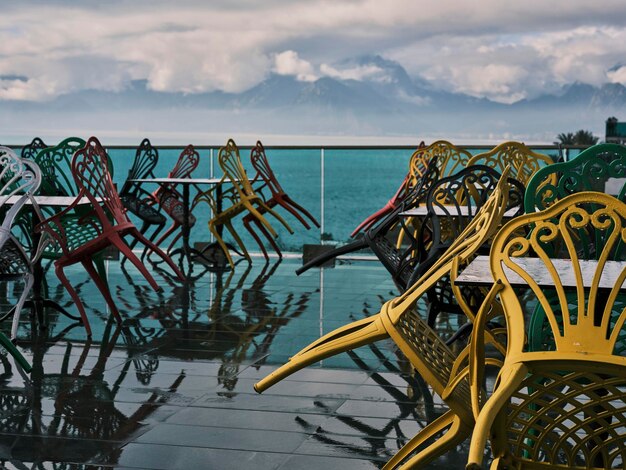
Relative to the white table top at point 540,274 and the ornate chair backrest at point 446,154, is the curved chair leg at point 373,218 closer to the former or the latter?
the ornate chair backrest at point 446,154

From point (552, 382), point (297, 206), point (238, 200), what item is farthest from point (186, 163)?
point (552, 382)

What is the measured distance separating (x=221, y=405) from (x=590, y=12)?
64.7 m

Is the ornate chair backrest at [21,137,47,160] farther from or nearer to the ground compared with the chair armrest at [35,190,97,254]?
farther from the ground

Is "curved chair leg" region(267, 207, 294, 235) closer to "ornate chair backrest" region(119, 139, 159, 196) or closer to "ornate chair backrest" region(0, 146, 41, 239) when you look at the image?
"ornate chair backrest" region(119, 139, 159, 196)

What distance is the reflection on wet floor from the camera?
10.3 feet

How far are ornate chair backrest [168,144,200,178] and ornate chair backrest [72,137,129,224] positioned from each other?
3.70 meters

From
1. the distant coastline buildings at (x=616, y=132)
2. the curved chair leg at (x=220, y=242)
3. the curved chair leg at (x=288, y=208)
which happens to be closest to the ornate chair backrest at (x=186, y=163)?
the curved chair leg at (x=220, y=242)

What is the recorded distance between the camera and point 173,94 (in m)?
71.6

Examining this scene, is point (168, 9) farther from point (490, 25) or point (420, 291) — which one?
point (420, 291)

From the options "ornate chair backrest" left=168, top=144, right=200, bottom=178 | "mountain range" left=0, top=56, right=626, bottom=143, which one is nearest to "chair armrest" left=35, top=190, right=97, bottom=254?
"ornate chair backrest" left=168, top=144, right=200, bottom=178

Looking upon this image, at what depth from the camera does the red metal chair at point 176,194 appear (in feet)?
30.3

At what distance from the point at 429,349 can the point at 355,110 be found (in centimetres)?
7087

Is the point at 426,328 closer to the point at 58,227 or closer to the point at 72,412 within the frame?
the point at 72,412

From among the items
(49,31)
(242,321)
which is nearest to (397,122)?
(49,31)
